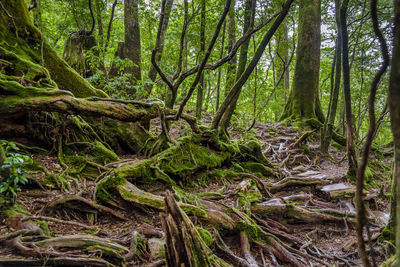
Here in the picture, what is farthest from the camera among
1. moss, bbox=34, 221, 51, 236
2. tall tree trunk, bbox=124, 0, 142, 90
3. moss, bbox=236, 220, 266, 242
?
tall tree trunk, bbox=124, 0, 142, 90

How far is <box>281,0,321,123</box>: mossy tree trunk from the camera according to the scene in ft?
34.7

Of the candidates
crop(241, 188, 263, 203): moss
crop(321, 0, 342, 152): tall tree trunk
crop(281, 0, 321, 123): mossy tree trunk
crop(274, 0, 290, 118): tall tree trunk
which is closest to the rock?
crop(241, 188, 263, 203): moss

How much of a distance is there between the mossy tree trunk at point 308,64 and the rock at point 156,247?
9.19 m

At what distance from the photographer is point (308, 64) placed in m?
10.7

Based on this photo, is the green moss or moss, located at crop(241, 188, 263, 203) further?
moss, located at crop(241, 188, 263, 203)

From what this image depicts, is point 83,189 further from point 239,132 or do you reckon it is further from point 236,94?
point 239,132

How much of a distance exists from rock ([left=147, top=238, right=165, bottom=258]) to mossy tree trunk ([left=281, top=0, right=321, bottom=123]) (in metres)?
9.19

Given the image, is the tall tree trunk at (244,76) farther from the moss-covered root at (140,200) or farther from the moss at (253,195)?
the moss-covered root at (140,200)

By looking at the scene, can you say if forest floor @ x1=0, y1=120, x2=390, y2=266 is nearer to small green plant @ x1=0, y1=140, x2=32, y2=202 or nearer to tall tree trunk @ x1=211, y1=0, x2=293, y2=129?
small green plant @ x1=0, y1=140, x2=32, y2=202

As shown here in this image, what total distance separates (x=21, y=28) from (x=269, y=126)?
9282 millimetres

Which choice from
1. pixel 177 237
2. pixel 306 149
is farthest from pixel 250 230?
pixel 306 149

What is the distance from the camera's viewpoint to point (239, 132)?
32.9ft

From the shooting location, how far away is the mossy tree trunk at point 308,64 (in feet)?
34.7

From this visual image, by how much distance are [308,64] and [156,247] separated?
1054 centimetres
